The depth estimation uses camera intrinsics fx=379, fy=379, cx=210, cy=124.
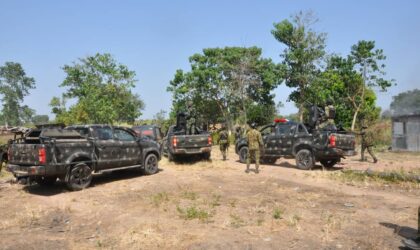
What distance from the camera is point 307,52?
30.2 metres

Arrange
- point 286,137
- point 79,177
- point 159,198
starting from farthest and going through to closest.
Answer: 1. point 286,137
2. point 79,177
3. point 159,198

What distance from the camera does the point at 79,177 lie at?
10453mm

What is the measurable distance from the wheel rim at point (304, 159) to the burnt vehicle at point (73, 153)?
19.5 feet

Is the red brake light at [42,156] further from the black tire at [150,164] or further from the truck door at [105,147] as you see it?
the black tire at [150,164]

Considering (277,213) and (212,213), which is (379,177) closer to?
(277,213)

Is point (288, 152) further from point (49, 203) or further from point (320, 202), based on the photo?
point (49, 203)

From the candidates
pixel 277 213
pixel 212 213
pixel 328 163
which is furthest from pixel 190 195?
pixel 328 163

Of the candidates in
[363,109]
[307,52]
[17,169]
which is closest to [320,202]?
[17,169]

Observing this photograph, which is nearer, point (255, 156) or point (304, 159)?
point (255, 156)

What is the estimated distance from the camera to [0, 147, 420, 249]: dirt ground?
20.1ft

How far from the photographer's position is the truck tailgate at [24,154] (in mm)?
9516

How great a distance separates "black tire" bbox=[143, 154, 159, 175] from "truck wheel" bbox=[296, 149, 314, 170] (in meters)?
5.32

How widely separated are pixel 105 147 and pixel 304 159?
7.28m

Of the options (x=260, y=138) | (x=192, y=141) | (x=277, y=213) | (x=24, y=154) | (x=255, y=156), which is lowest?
(x=277, y=213)
